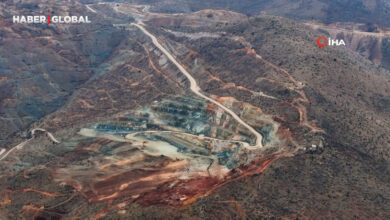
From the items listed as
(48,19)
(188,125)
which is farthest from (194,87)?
(48,19)

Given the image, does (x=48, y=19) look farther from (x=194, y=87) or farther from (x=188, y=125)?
(x=188, y=125)

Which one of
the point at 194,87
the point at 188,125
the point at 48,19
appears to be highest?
the point at 48,19

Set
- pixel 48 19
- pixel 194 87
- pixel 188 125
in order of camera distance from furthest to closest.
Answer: pixel 48 19 → pixel 194 87 → pixel 188 125

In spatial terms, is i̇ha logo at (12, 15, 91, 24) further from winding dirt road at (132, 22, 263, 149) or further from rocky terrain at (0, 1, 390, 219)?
winding dirt road at (132, 22, 263, 149)

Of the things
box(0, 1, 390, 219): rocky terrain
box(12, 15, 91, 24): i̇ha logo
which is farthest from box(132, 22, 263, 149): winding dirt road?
box(12, 15, 91, 24): i̇ha logo

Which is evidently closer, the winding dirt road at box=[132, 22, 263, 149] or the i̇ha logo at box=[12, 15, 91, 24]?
the winding dirt road at box=[132, 22, 263, 149]

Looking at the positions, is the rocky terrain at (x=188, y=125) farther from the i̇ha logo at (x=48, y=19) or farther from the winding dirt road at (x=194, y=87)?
the i̇ha logo at (x=48, y=19)
